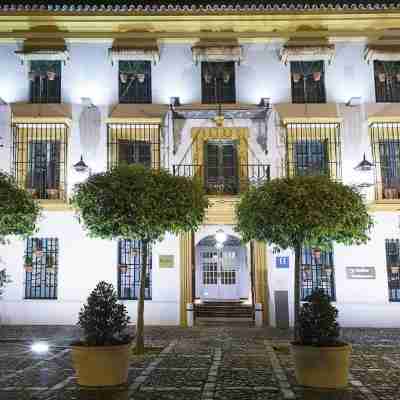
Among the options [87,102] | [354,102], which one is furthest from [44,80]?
A: [354,102]

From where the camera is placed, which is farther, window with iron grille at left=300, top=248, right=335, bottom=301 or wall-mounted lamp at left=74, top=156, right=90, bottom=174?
window with iron grille at left=300, top=248, right=335, bottom=301

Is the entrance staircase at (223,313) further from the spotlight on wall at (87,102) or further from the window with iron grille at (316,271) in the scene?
the spotlight on wall at (87,102)

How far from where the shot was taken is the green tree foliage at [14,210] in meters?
11.0

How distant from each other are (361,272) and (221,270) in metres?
5.70

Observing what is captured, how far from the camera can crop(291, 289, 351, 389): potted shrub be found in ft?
23.5

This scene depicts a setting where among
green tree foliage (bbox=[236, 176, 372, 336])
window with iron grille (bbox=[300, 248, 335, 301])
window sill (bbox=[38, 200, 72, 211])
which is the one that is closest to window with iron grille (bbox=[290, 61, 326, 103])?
window with iron grille (bbox=[300, 248, 335, 301])

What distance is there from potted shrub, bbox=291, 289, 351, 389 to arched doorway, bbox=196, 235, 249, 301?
36.0 ft

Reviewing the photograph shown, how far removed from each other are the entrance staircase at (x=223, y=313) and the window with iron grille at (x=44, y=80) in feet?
27.0

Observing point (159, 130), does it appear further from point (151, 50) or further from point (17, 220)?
point (17, 220)

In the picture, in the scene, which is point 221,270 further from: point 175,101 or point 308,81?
point 308,81

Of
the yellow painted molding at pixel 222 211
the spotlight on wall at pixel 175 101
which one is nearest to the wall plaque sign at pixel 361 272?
the yellow painted molding at pixel 222 211

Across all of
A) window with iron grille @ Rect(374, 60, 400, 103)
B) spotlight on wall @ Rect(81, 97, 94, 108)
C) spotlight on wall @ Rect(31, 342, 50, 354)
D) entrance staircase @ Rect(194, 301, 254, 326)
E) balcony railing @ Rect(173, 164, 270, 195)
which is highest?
window with iron grille @ Rect(374, 60, 400, 103)

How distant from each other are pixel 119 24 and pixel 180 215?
28.1 feet

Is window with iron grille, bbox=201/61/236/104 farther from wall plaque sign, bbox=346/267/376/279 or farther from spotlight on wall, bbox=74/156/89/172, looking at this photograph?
wall plaque sign, bbox=346/267/376/279
